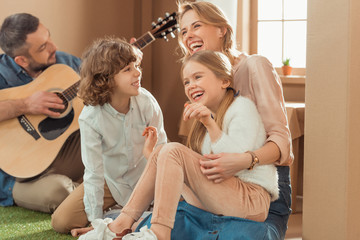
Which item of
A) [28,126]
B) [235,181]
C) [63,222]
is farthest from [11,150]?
[235,181]

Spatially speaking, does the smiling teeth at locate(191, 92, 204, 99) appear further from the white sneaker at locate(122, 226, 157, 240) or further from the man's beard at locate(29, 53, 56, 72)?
the man's beard at locate(29, 53, 56, 72)

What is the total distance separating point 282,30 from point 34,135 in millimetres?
1776

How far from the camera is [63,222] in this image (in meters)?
2.23

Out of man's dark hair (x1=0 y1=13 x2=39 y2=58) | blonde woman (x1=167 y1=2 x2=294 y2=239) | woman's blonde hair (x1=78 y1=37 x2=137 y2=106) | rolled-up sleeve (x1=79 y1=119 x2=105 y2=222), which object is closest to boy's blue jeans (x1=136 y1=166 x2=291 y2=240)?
blonde woman (x1=167 y1=2 x2=294 y2=239)

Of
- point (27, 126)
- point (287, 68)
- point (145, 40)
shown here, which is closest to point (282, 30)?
point (287, 68)

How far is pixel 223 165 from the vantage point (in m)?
1.65

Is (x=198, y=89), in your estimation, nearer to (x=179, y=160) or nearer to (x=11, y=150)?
(x=179, y=160)

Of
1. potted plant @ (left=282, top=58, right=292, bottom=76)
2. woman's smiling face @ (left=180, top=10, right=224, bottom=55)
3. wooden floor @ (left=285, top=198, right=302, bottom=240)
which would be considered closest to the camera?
woman's smiling face @ (left=180, top=10, right=224, bottom=55)

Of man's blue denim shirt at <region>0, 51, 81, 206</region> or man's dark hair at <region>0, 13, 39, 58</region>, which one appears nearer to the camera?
man's blue denim shirt at <region>0, 51, 81, 206</region>

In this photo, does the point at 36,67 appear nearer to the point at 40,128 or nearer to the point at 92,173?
the point at 40,128

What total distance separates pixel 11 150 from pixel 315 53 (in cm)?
173

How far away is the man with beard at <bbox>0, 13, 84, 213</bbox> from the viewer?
2.66 metres

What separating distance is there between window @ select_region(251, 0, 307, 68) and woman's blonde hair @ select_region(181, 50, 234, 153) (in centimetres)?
162

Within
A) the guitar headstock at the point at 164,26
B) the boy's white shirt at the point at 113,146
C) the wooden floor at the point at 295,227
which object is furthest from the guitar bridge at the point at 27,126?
the wooden floor at the point at 295,227
